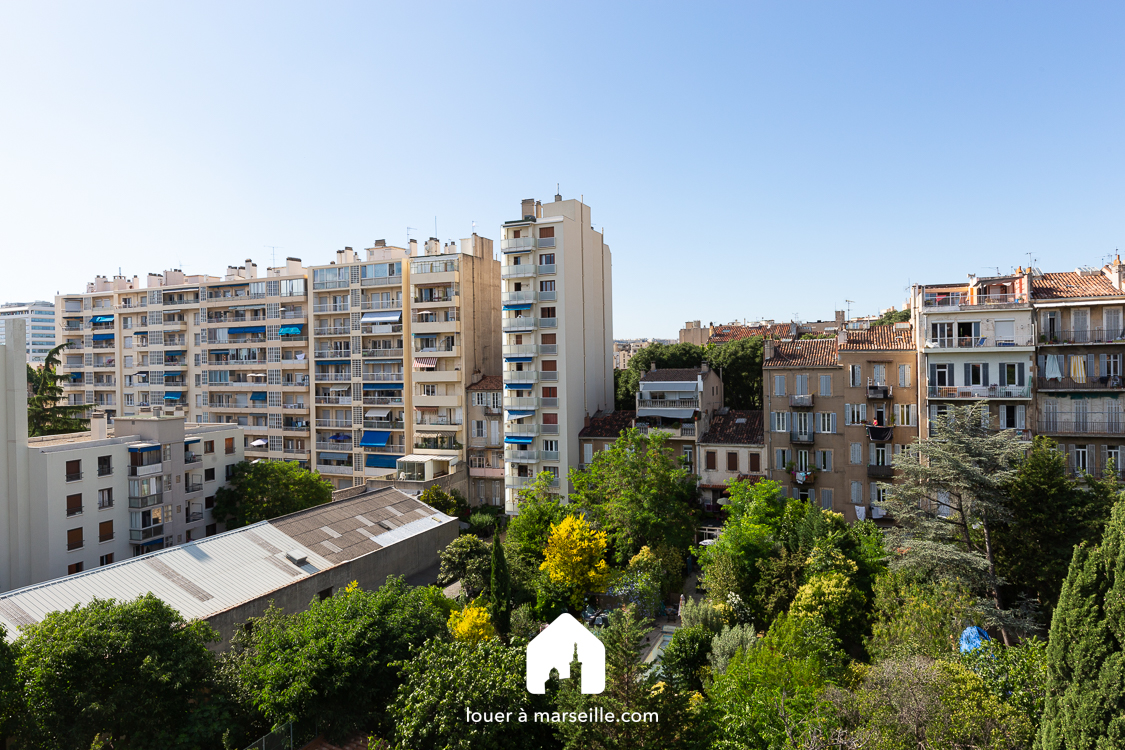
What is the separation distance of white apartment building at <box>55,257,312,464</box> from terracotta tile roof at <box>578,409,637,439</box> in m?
30.7

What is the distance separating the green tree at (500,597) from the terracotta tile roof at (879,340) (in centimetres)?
2663

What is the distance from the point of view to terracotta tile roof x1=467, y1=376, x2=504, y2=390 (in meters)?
56.8

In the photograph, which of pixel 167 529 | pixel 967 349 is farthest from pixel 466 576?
pixel 967 349

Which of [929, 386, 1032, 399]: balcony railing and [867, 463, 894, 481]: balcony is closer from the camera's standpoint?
[929, 386, 1032, 399]: balcony railing

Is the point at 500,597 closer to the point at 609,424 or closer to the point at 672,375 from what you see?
the point at 609,424

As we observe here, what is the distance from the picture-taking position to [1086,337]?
37.6 m

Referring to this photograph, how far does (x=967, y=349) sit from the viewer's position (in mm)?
38844

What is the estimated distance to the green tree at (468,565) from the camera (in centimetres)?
3512

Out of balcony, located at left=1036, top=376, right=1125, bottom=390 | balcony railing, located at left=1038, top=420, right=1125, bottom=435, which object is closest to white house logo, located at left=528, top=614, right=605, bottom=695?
balcony railing, located at left=1038, top=420, right=1125, bottom=435

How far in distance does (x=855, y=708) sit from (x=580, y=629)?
8.41 metres

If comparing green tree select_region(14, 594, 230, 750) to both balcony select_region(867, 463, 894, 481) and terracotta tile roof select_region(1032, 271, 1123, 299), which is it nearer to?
balcony select_region(867, 463, 894, 481)

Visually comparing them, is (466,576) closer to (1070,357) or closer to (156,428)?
(156,428)

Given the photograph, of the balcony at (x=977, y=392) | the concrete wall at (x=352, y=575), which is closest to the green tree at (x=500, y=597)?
the concrete wall at (x=352, y=575)

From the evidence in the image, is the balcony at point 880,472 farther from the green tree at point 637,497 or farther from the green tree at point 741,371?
the green tree at point 741,371
